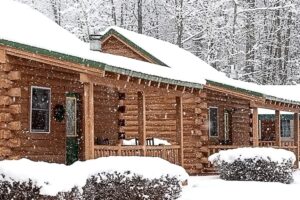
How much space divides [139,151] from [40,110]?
136 inches

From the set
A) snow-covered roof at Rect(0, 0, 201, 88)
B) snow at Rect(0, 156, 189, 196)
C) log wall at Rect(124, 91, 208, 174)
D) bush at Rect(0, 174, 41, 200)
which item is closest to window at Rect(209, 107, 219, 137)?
log wall at Rect(124, 91, 208, 174)

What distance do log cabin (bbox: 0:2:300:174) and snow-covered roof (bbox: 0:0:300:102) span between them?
0.12ft

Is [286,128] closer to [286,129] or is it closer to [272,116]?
[286,129]

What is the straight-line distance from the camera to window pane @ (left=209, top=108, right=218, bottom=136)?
2858 cm

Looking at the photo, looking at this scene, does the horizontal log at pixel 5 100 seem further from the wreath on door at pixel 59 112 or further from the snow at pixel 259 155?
the snow at pixel 259 155

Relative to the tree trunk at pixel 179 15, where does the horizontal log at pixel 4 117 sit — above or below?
below

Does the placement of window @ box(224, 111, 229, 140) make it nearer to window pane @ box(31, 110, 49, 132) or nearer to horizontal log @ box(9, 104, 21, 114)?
window pane @ box(31, 110, 49, 132)

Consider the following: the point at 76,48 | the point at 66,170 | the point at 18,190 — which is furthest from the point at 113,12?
the point at 18,190

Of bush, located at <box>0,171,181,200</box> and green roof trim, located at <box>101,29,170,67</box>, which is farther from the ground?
green roof trim, located at <box>101,29,170,67</box>

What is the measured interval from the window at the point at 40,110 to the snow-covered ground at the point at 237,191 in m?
4.71

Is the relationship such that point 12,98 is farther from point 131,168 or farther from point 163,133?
point 163,133

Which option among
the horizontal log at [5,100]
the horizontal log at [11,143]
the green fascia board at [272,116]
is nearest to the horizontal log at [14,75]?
the horizontal log at [5,100]

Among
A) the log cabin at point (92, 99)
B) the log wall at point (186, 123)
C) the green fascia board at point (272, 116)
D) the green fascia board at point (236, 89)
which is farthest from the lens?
the green fascia board at point (272, 116)

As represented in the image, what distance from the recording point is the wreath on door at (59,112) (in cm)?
1933
